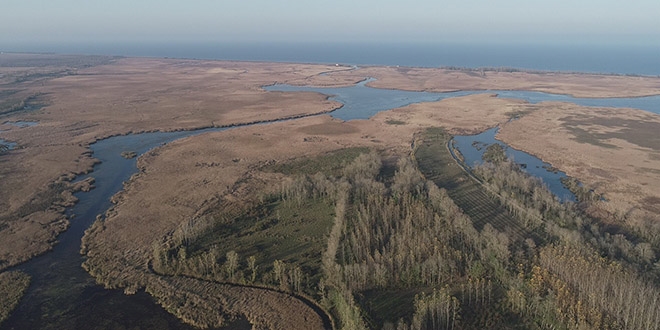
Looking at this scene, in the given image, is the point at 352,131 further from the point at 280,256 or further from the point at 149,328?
the point at 149,328

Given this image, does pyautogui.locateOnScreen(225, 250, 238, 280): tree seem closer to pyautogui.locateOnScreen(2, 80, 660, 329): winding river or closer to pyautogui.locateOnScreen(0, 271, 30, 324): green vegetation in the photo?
pyautogui.locateOnScreen(2, 80, 660, 329): winding river

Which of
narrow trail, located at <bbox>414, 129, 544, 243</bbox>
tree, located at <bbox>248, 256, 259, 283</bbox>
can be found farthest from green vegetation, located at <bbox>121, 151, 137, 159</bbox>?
narrow trail, located at <bbox>414, 129, 544, 243</bbox>

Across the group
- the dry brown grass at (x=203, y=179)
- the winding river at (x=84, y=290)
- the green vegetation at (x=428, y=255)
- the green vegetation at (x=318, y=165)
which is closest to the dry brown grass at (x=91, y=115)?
the winding river at (x=84, y=290)

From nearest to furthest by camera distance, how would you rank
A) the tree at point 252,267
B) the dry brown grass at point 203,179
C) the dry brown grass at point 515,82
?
the tree at point 252,267
the dry brown grass at point 203,179
the dry brown grass at point 515,82

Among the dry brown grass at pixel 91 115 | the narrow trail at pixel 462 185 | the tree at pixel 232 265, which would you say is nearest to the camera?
the tree at pixel 232 265

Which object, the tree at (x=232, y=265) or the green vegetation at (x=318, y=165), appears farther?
the green vegetation at (x=318, y=165)

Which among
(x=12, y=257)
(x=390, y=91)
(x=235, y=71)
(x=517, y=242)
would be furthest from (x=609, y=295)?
(x=235, y=71)

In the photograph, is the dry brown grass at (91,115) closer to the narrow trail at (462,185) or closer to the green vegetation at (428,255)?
the green vegetation at (428,255)
